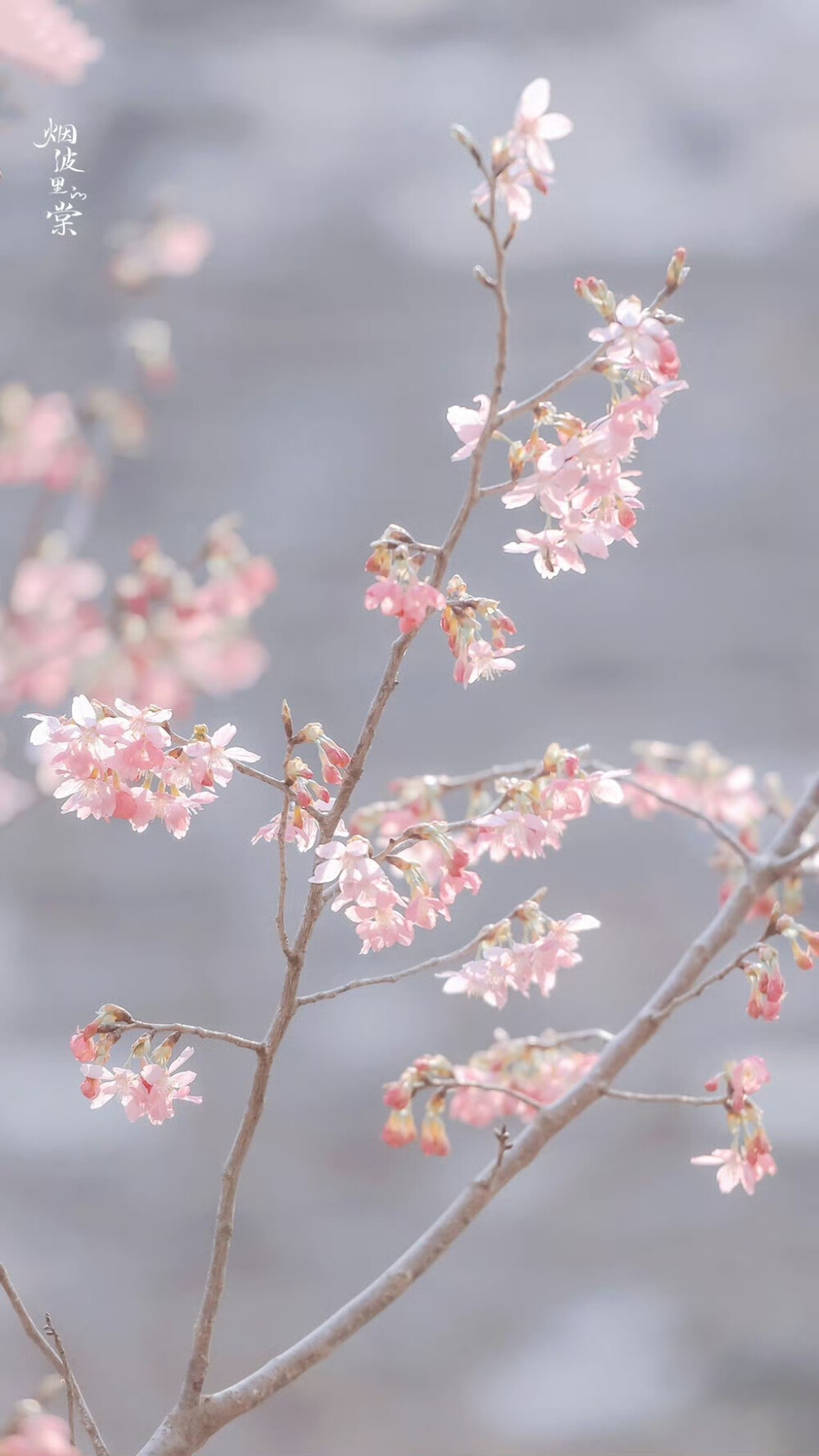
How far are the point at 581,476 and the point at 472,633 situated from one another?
0.10m

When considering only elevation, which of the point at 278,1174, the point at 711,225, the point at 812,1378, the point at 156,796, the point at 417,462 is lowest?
the point at 812,1378

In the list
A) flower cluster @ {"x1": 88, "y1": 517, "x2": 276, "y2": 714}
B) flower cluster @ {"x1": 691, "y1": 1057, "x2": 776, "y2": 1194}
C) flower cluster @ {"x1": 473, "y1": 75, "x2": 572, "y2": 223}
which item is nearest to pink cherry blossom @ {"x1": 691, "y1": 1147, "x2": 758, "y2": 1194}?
flower cluster @ {"x1": 691, "y1": 1057, "x2": 776, "y2": 1194}

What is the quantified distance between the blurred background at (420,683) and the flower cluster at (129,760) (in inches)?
52.4

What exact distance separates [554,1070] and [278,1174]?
0.97 meters

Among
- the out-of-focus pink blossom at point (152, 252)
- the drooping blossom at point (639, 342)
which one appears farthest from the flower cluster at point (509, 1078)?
the out-of-focus pink blossom at point (152, 252)

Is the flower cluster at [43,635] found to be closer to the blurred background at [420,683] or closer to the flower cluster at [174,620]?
the flower cluster at [174,620]

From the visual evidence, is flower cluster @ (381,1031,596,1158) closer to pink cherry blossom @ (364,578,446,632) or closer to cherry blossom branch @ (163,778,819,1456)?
cherry blossom branch @ (163,778,819,1456)

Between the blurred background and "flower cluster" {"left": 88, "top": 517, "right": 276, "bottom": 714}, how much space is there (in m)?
0.58

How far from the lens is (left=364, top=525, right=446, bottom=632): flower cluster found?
63 cm

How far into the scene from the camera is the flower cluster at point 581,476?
650mm

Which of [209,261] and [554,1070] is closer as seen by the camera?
[554,1070]

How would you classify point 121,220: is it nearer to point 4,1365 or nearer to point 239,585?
point 239,585

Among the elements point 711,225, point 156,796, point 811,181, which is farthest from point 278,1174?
point 811,181

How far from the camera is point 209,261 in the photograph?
7.27 feet
